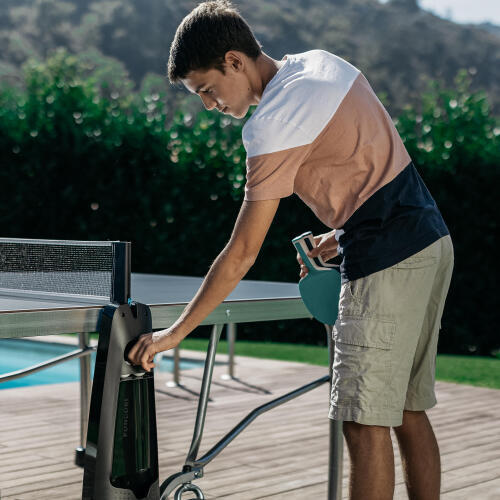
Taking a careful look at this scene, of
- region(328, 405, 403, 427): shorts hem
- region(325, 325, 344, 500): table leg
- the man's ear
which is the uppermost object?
the man's ear

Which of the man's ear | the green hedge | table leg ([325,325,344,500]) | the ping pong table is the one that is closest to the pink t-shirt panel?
the man's ear

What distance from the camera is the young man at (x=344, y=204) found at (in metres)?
2.13

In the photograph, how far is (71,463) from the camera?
4219 millimetres

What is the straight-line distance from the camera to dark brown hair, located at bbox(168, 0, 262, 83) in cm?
218

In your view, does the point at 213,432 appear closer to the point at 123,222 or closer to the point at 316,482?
the point at 316,482


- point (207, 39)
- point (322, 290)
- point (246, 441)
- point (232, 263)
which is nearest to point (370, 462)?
point (322, 290)

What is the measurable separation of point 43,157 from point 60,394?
4574 mm

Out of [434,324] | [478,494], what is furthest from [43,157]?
[434,324]

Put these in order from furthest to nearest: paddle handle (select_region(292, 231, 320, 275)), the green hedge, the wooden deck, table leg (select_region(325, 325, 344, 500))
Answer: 1. the green hedge
2. the wooden deck
3. table leg (select_region(325, 325, 344, 500))
4. paddle handle (select_region(292, 231, 320, 275))

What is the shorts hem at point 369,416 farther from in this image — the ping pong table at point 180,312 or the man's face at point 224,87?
the man's face at point 224,87

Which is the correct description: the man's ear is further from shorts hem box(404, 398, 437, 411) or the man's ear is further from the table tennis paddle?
shorts hem box(404, 398, 437, 411)

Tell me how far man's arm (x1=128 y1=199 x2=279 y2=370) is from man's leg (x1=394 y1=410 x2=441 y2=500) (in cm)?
74

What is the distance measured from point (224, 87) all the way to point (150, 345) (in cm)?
72

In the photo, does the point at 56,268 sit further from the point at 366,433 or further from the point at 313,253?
the point at 366,433
